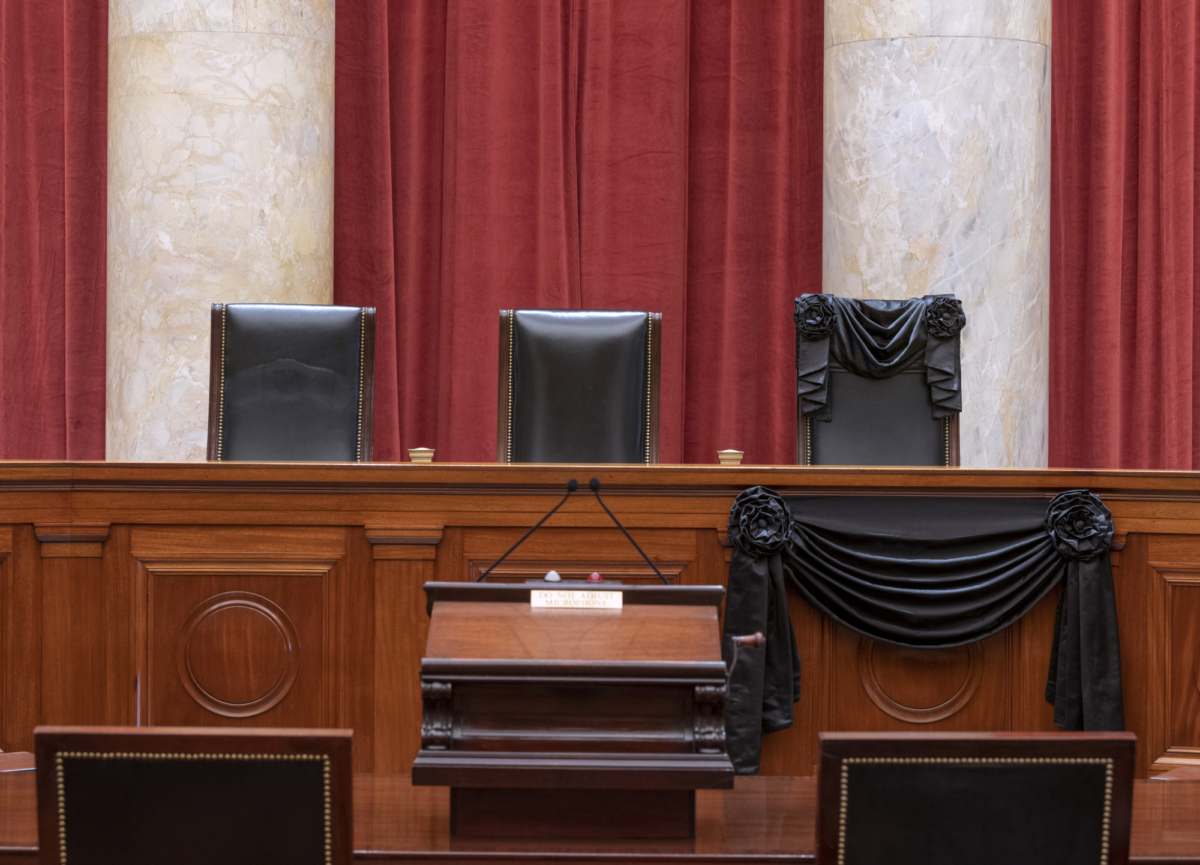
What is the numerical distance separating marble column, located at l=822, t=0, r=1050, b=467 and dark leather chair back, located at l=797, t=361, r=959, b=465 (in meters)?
0.93

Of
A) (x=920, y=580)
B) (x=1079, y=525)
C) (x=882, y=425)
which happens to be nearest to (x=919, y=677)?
(x=920, y=580)

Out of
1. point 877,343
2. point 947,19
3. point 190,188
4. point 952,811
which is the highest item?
point 947,19

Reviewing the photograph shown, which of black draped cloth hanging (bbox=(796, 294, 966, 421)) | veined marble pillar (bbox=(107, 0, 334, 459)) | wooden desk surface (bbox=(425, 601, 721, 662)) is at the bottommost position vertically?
wooden desk surface (bbox=(425, 601, 721, 662))

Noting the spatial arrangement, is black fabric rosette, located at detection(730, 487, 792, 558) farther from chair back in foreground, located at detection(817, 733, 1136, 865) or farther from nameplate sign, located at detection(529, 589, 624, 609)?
chair back in foreground, located at detection(817, 733, 1136, 865)

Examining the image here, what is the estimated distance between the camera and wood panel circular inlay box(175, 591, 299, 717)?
8.20 feet

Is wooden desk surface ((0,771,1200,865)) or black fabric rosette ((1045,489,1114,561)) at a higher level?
black fabric rosette ((1045,489,1114,561))

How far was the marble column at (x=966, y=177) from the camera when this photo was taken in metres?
4.32

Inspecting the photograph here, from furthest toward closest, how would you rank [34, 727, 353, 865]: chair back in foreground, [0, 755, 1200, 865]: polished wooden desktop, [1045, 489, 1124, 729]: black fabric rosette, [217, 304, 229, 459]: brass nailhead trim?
1. [217, 304, 229, 459]: brass nailhead trim
2. [1045, 489, 1124, 729]: black fabric rosette
3. [0, 755, 1200, 865]: polished wooden desktop
4. [34, 727, 353, 865]: chair back in foreground

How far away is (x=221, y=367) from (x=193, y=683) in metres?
1.10

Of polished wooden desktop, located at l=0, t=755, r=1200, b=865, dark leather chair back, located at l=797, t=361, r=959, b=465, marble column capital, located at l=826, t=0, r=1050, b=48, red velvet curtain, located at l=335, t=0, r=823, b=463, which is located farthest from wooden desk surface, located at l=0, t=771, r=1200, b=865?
red velvet curtain, located at l=335, t=0, r=823, b=463

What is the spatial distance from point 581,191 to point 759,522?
9.74 feet

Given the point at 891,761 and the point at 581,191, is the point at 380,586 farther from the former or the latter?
the point at 581,191

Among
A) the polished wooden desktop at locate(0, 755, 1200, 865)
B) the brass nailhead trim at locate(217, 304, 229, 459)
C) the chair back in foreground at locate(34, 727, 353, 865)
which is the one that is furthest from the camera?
the brass nailhead trim at locate(217, 304, 229, 459)

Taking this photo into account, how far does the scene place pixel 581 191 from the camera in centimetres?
524
